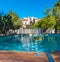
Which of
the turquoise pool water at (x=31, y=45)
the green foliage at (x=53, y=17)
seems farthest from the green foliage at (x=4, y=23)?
the turquoise pool water at (x=31, y=45)

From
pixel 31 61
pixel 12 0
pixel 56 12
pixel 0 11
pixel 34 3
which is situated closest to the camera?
pixel 31 61

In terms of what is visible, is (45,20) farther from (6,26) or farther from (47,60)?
(47,60)

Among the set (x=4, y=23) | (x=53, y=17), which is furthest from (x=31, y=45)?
(x=53, y=17)

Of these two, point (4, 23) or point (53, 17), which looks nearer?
point (4, 23)

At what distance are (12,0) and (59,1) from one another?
494 inches

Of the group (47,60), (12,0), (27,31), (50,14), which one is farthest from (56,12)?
(47,60)

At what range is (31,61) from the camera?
6516mm

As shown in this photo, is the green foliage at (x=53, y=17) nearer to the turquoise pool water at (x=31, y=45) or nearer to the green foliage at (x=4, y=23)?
the green foliage at (x=4, y=23)

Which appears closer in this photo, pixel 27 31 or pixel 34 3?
pixel 27 31

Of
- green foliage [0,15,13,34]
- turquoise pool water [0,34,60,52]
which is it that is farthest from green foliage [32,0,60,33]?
turquoise pool water [0,34,60,52]

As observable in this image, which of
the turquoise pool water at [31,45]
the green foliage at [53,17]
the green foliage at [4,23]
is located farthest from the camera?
the green foliage at [53,17]

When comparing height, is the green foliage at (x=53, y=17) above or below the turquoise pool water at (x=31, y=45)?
above

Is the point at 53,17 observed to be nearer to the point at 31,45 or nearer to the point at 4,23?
the point at 4,23

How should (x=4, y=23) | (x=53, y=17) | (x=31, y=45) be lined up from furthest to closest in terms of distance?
(x=53, y=17), (x=4, y=23), (x=31, y=45)
